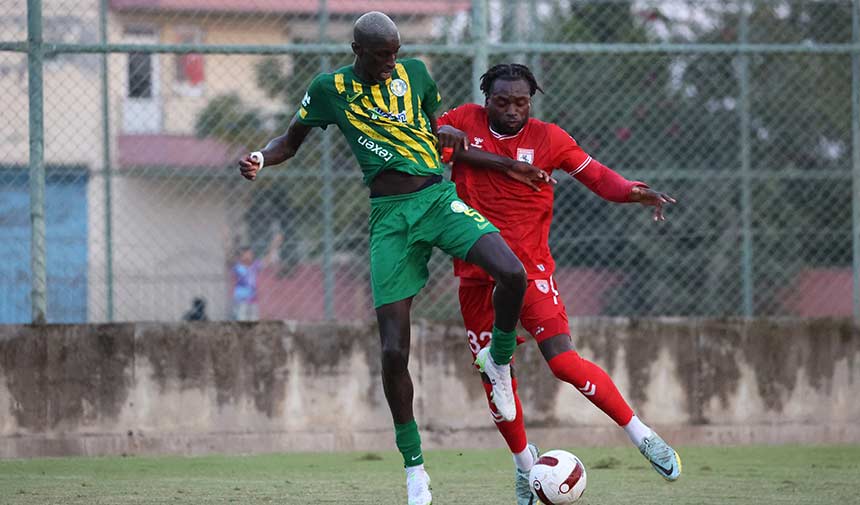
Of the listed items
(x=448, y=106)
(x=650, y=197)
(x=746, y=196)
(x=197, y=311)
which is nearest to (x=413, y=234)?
(x=650, y=197)

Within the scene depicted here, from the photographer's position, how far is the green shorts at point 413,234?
21.8 feet

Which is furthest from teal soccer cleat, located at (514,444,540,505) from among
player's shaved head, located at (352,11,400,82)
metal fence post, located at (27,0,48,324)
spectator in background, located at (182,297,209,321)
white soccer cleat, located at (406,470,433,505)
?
spectator in background, located at (182,297,209,321)

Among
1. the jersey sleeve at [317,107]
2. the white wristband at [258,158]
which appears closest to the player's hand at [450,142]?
the jersey sleeve at [317,107]

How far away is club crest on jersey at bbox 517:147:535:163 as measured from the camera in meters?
7.32

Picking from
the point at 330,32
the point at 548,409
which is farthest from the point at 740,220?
the point at 330,32

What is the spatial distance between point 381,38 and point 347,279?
13.4ft

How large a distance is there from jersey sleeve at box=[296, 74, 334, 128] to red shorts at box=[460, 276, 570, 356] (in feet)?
3.87

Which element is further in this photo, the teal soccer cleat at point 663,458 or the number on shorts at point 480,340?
the number on shorts at point 480,340

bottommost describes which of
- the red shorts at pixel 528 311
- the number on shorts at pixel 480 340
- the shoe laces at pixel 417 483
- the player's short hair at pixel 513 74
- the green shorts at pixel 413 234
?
the shoe laces at pixel 417 483

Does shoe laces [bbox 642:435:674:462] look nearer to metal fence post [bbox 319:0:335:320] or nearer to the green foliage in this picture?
the green foliage

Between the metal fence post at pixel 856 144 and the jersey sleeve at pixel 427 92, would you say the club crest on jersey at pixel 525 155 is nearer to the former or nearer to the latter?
the jersey sleeve at pixel 427 92

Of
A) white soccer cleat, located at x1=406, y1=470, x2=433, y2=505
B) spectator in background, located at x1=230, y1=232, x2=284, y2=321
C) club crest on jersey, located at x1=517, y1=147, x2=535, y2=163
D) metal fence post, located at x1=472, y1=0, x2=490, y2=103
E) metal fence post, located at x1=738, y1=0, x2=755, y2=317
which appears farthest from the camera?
spectator in background, located at x1=230, y1=232, x2=284, y2=321

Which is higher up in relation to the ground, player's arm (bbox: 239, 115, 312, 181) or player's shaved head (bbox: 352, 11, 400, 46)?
player's shaved head (bbox: 352, 11, 400, 46)

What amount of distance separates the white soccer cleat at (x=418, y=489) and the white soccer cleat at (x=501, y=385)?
61 cm
